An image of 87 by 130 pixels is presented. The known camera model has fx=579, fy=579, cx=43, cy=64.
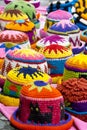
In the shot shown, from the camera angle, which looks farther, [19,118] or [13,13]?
[13,13]

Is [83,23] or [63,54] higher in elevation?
[63,54]

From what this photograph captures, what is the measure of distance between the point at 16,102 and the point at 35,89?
2.20 feet

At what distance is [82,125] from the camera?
5352 millimetres

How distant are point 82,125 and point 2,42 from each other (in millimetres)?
2480

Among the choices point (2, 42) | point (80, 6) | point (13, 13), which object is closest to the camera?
point (2, 42)

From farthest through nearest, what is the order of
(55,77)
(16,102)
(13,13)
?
1. (13,13)
2. (55,77)
3. (16,102)

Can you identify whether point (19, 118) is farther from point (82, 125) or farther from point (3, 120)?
point (82, 125)

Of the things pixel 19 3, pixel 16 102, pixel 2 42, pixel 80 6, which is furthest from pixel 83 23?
pixel 16 102

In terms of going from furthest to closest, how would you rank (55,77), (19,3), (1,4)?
(1,4)
(19,3)
(55,77)

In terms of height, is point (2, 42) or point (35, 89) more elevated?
point (35, 89)

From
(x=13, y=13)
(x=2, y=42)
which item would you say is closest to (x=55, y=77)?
(x=2, y=42)

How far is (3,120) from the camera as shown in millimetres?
5387

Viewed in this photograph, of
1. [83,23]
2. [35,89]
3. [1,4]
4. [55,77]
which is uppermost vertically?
[35,89]

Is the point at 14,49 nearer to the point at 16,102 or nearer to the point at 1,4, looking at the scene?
the point at 16,102
